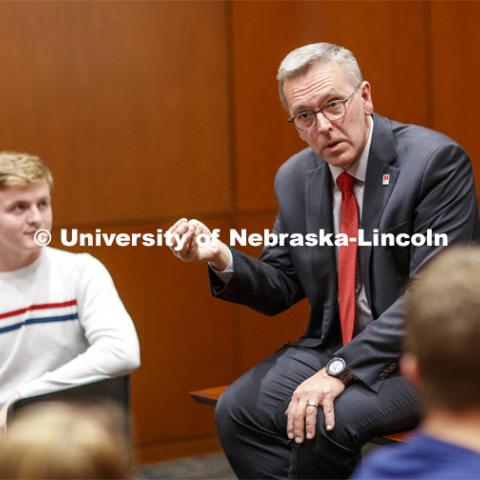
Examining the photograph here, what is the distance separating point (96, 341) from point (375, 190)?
0.98 meters

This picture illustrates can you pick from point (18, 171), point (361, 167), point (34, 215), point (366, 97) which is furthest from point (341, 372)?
point (18, 171)

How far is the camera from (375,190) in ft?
10.5

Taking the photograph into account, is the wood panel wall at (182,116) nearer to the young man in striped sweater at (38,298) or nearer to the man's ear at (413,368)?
the young man in striped sweater at (38,298)

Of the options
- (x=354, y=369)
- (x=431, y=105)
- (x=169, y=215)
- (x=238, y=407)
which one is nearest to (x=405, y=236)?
(x=354, y=369)

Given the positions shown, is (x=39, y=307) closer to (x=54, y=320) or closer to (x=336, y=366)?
(x=54, y=320)

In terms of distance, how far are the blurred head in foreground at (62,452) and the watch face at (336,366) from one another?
6.22 ft

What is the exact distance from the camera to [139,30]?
4.47 metres

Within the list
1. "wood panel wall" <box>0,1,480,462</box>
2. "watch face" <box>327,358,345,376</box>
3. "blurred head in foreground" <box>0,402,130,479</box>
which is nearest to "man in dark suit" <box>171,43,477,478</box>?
"watch face" <box>327,358,345,376</box>

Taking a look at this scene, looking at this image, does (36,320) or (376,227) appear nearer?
(376,227)

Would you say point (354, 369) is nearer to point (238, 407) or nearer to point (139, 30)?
point (238, 407)

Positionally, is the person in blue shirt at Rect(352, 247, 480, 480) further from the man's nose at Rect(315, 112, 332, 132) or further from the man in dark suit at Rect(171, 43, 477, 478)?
the man's nose at Rect(315, 112, 332, 132)

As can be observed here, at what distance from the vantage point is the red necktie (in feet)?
10.6

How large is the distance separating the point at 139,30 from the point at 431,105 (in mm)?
1466

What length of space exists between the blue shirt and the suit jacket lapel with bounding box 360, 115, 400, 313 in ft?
6.09
